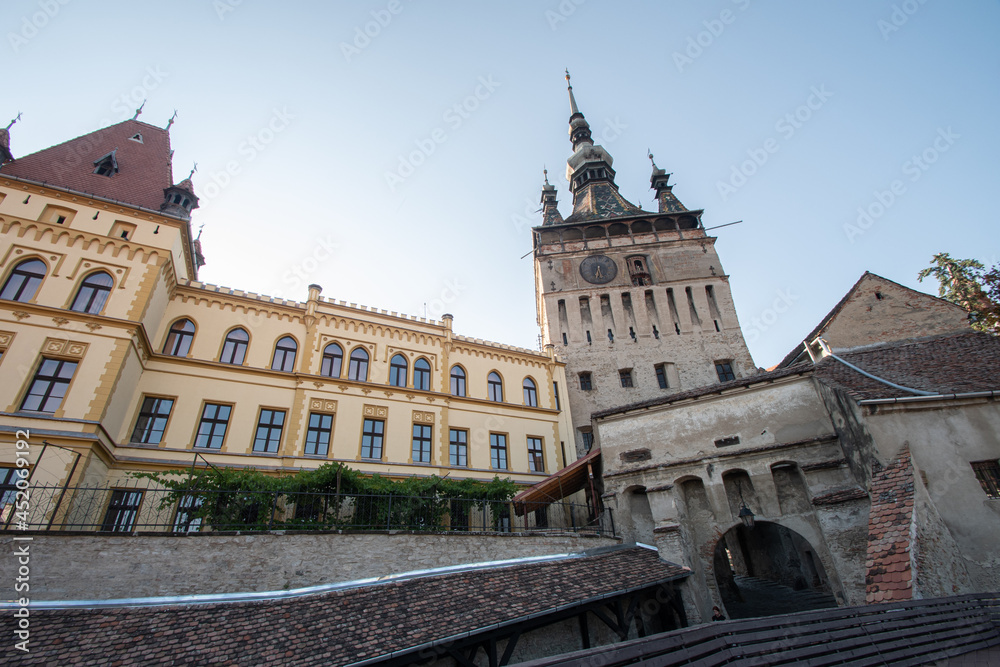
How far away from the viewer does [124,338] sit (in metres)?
15.7

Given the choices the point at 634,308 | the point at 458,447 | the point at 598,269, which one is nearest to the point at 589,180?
the point at 598,269

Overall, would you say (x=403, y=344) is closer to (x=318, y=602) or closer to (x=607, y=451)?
(x=607, y=451)

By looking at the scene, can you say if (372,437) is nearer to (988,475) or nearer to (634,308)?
(634,308)

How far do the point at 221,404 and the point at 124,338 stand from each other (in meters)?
3.95

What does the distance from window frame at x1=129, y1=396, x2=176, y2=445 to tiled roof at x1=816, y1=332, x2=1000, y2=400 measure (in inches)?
870

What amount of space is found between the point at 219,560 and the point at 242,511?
1.63 meters

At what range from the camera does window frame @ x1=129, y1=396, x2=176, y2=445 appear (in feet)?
53.9

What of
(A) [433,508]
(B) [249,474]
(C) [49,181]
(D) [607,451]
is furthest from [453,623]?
(C) [49,181]

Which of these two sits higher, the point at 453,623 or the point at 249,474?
the point at 249,474

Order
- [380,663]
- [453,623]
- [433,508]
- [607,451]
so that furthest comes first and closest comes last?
[607,451], [433,508], [453,623], [380,663]

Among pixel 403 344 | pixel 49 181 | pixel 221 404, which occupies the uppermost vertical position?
pixel 49 181

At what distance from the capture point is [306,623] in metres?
9.28

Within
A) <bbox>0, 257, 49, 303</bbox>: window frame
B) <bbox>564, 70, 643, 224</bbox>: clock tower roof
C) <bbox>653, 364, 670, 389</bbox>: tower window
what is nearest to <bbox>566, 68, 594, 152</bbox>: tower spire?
<bbox>564, 70, 643, 224</bbox>: clock tower roof

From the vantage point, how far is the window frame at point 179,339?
18.4 meters
